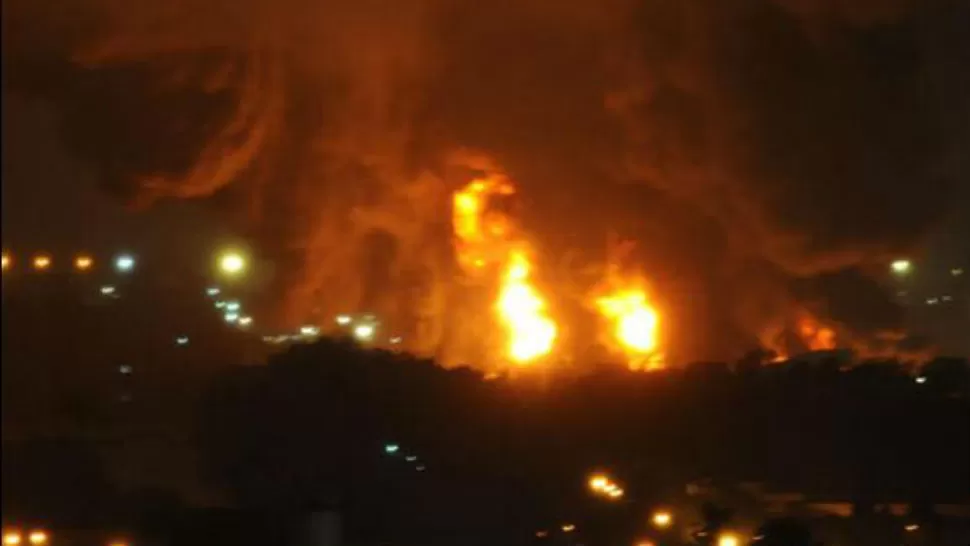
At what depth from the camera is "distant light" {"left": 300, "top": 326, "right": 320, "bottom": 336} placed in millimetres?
7040

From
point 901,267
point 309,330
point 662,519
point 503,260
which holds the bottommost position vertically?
point 662,519

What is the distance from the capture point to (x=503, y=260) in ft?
34.3

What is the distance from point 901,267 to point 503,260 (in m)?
3.02

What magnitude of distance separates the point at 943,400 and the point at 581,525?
2.33 m

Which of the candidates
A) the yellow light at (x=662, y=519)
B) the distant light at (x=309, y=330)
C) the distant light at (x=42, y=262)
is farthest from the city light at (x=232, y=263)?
the yellow light at (x=662, y=519)

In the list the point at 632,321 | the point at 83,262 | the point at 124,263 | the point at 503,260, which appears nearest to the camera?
the point at 83,262

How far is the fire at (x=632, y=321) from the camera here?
917cm

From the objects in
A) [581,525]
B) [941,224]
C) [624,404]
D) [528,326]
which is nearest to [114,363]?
[581,525]

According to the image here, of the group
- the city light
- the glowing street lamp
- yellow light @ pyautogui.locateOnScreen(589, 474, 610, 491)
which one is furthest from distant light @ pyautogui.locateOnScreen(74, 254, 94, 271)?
the glowing street lamp

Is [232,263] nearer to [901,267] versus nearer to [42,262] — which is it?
[42,262]

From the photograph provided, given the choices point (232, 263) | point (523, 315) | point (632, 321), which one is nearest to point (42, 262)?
point (232, 263)

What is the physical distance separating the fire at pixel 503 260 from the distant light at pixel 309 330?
2308 millimetres

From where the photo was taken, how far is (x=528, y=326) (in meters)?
9.86

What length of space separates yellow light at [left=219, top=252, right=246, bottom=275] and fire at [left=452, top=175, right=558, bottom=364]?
95.5 inches
